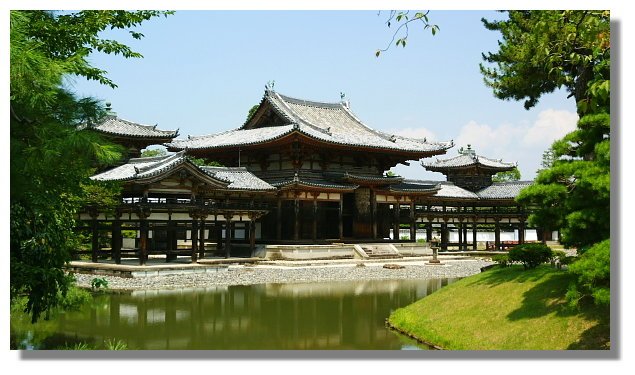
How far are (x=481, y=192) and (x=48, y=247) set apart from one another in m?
44.9

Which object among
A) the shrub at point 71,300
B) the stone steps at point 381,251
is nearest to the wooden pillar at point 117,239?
the shrub at point 71,300

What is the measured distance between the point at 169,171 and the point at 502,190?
31.3 metres

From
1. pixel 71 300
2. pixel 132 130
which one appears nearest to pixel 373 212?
pixel 132 130

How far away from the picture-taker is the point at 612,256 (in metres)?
10.1

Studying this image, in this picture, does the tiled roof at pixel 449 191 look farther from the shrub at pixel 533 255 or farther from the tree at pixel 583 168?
the shrub at pixel 533 255

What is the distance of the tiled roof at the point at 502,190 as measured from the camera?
50.3 m

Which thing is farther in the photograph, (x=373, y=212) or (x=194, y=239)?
(x=373, y=212)

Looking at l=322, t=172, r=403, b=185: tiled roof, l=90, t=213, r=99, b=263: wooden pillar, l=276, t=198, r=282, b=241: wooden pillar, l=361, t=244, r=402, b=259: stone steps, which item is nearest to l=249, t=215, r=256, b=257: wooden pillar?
l=276, t=198, r=282, b=241: wooden pillar

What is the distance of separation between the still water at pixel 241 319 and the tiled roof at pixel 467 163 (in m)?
31.4

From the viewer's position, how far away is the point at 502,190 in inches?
2034

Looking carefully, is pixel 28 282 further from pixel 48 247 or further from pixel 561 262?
pixel 561 262

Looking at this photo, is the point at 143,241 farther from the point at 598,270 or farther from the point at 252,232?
the point at 598,270

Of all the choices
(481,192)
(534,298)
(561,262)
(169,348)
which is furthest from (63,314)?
(481,192)

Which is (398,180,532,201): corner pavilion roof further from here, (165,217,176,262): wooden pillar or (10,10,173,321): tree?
(10,10,173,321): tree
